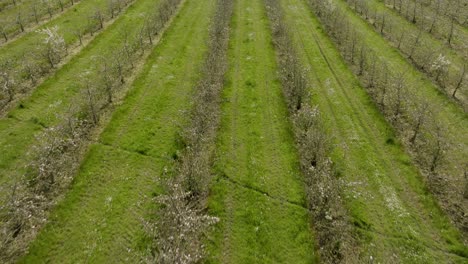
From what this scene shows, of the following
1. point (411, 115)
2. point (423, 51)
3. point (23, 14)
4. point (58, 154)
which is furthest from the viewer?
point (23, 14)

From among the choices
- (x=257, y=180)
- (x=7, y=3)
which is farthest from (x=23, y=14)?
(x=257, y=180)

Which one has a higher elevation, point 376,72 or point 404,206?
point 376,72

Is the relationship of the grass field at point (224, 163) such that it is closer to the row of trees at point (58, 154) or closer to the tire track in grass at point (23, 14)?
the row of trees at point (58, 154)

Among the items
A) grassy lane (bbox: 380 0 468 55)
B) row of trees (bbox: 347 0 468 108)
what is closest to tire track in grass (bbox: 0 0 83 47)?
row of trees (bbox: 347 0 468 108)

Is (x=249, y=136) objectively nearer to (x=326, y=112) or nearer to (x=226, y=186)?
(x=226, y=186)

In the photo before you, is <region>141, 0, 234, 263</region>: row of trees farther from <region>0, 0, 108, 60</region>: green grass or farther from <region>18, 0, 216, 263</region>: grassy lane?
<region>0, 0, 108, 60</region>: green grass

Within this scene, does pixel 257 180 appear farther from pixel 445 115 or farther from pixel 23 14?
pixel 23 14

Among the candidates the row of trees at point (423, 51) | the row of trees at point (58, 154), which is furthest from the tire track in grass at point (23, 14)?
the row of trees at point (423, 51)

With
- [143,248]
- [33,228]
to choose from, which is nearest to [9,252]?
[33,228]
